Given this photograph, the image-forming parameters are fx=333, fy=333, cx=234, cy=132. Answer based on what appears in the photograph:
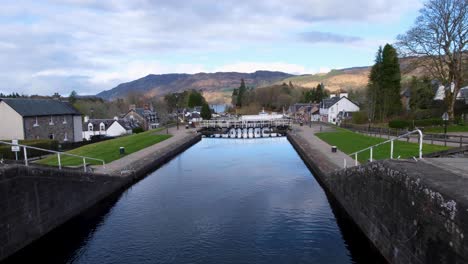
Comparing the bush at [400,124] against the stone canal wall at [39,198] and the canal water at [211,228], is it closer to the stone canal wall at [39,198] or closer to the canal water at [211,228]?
the canal water at [211,228]

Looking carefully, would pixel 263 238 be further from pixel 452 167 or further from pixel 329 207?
pixel 452 167

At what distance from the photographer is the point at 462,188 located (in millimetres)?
8250

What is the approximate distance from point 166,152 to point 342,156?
1740 cm

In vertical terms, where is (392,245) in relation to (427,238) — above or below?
below

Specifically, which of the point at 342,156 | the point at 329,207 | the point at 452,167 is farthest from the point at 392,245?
the point at 342,156

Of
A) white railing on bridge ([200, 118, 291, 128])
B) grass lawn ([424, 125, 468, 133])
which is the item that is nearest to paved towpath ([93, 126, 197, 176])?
grass lawn ([424, 125, 468, 133])

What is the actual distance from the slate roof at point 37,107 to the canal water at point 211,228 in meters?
28.2

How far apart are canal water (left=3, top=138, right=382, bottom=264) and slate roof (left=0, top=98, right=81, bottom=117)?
1110 inches

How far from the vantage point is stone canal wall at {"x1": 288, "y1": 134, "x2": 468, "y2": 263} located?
782 cm

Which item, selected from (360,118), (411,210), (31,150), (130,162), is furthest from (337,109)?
(411,210)

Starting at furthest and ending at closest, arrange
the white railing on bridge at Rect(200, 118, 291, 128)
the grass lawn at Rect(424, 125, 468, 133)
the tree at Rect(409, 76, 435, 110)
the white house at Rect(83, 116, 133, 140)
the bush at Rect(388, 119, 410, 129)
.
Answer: the white railing on bridge at Rect(200, 118, 291, 128) < the white house at Rect(83, 116, 133, 140) < the tree at Rect(409, 76, 435, 110) < the bush at Rect(388, 119, 410, 129) < the grass lawn at Rect(424, 125, 468, 133)

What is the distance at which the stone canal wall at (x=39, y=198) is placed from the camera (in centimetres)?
1207

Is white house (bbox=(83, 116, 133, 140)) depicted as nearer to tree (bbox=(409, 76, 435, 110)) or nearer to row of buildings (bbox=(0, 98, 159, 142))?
row of buildings (bbox=(0, 98, 159, 142))

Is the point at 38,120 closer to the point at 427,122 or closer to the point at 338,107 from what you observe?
the point at 427,122
